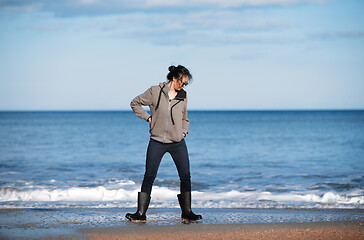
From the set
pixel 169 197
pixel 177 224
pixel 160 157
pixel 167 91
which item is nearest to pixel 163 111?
pixel 167 91

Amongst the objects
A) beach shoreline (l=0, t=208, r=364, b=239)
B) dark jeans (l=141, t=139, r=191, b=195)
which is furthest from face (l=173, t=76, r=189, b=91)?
beach shoreline (l=0, t=208, r=364, b=239)

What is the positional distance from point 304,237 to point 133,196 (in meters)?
4.42

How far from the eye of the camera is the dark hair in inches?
207

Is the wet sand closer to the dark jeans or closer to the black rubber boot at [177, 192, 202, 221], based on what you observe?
the black rubber boot at [177, 192, 202, 221]

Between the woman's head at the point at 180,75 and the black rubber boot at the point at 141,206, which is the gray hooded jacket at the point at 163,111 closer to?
the woman's head at the point at 180,75

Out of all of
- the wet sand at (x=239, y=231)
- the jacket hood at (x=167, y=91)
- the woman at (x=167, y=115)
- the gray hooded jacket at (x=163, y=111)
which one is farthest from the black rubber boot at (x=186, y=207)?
the jacket hood at (x=167, y=91)

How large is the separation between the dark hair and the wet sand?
5.59 ft

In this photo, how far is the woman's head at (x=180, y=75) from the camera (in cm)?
527

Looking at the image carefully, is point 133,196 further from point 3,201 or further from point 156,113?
point 156,113

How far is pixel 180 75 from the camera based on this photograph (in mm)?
5273

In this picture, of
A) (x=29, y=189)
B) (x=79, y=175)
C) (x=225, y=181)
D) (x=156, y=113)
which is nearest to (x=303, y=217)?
(x=156, y=113)

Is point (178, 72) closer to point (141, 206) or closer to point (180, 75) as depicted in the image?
point (180, 75)

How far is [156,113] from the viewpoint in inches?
213

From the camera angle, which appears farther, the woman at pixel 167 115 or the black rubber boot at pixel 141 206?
the black rubber boot at pixel 141 206
